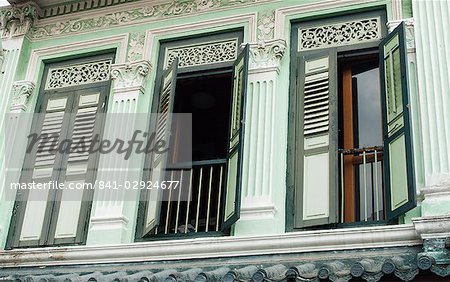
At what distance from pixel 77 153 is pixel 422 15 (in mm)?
3952

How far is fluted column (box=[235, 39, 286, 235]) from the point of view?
6.64 metres

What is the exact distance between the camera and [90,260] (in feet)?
22.9

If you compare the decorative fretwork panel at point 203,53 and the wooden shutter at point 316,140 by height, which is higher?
the decorative fretwork panel at point 203,53

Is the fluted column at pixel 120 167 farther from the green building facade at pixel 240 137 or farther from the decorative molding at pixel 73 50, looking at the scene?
the decorative molding at pixel 73 50

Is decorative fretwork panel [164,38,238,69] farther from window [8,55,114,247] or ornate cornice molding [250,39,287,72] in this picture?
window [8,55,114,247]

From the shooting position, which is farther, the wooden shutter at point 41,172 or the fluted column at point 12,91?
the fluted column at point 12,91

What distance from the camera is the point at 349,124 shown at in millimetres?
7066

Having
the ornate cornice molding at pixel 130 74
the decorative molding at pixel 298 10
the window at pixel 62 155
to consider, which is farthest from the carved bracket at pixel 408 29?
the window at pixel 62 155

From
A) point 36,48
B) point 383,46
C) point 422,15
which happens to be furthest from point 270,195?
point 36,48

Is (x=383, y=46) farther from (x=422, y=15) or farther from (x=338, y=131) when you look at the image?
(x=338, y=131)

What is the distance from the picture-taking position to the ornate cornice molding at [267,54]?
7348 mm

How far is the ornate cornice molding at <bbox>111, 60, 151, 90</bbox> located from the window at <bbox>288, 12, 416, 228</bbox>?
170 centimetres

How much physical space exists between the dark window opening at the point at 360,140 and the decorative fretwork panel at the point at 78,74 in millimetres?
2783

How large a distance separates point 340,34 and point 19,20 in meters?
4.04
